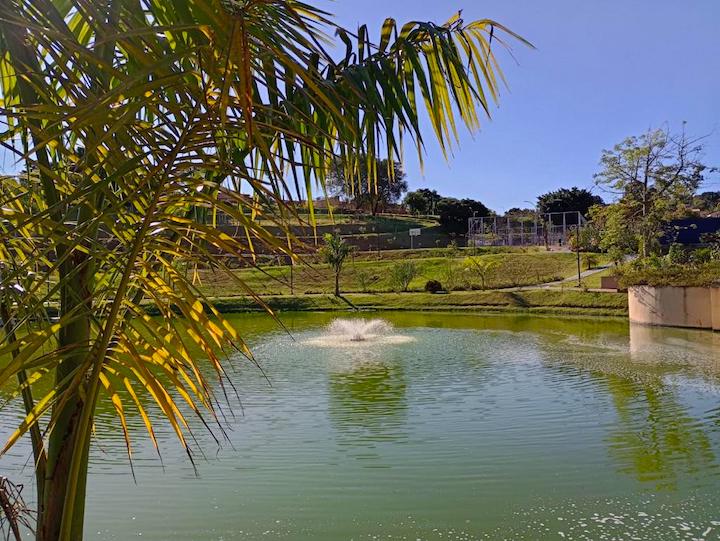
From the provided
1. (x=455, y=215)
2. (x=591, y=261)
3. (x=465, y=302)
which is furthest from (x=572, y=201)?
(x=465, y=302)

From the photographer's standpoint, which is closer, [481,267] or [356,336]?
[356,336]

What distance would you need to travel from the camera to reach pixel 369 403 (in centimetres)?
962

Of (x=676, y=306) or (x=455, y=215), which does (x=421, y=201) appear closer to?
(x=455, y=215)

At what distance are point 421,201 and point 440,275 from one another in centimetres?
3539

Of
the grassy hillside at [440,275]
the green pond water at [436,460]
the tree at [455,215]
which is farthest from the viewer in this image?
the tree at [455,215]

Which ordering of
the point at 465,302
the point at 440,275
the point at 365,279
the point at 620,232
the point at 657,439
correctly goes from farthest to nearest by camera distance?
1. the point at 365,279
2. the point at 440,275
3. the point at 620,232
4. the point at 465,302
5. the point at 657,439

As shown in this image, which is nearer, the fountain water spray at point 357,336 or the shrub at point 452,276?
the fountain water spray at point 357,336

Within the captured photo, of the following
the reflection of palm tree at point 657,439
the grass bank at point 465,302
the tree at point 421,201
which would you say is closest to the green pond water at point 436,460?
the reflection of palm tree at point 657,439

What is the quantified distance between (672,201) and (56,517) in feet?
110

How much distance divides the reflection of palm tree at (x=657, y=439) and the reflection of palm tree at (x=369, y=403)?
2.48 metres

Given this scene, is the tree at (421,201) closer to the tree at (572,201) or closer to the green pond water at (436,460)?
the tree at (572,201)

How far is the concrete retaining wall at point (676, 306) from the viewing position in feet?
61.5

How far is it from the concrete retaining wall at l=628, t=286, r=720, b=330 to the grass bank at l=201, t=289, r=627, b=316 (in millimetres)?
2520

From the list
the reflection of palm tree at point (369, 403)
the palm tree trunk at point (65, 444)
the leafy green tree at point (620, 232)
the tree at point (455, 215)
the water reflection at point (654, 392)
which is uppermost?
the tree at point (455, 215)
